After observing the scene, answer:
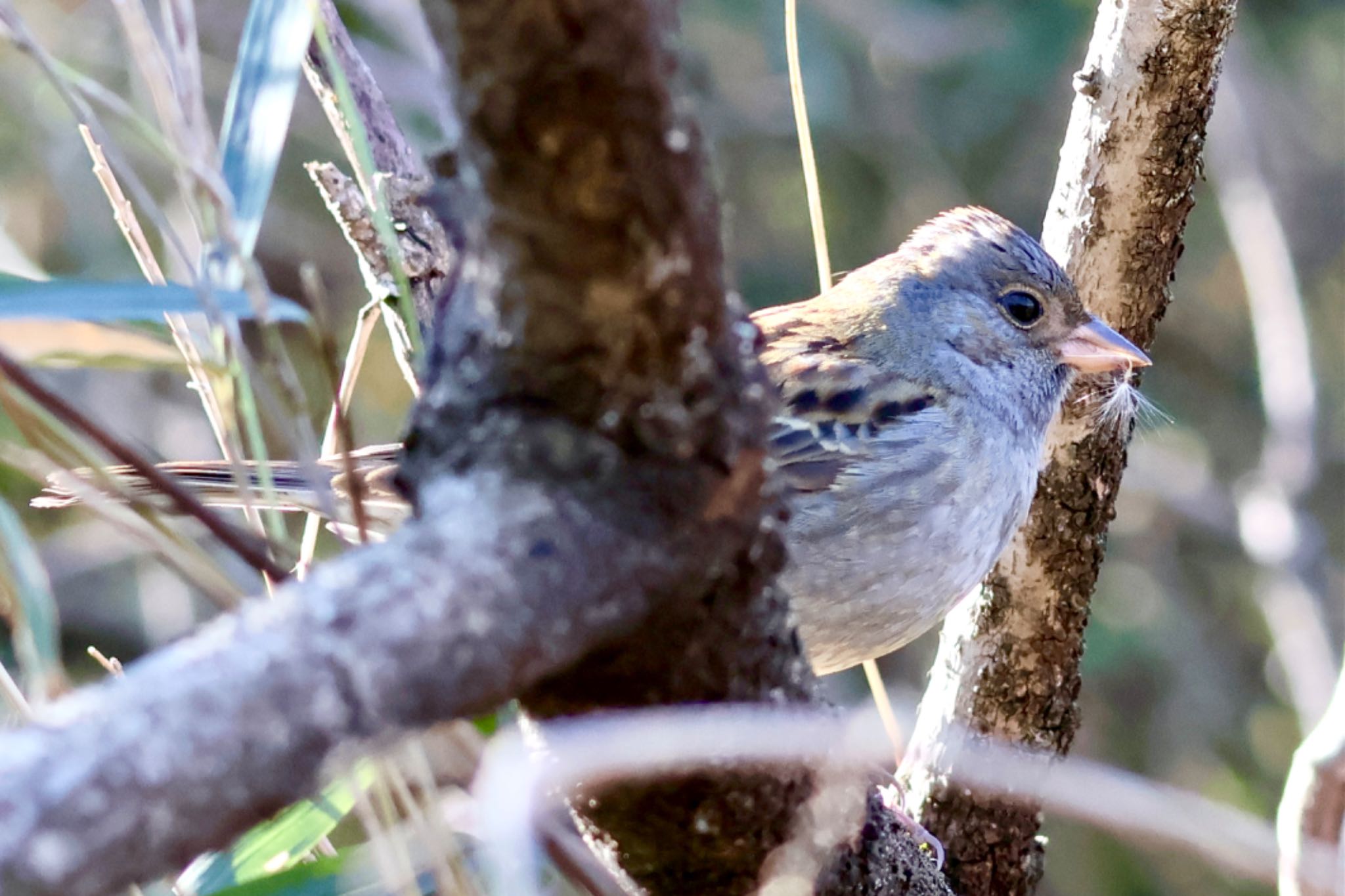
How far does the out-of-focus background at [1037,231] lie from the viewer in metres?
4.46

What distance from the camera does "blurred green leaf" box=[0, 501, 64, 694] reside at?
4.07 feet

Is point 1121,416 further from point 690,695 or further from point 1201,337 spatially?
point 1201,337

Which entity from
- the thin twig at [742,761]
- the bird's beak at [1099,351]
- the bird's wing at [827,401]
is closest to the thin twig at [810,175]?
the bird's wing at [827,401]

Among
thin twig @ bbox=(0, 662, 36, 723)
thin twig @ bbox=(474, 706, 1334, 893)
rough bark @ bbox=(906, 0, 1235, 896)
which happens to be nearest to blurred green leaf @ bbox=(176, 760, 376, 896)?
thin twig @ bbox=(0, 662, 36, 723)

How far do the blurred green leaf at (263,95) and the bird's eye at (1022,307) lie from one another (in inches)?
60.5

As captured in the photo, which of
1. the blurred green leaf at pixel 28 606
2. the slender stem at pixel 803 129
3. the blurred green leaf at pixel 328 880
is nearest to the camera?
the blurred green leaf at pixel 28 606

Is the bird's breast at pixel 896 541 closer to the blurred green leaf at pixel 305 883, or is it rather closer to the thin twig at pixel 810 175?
the thin twig at pixel 810 175

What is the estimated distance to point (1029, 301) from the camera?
279 cm

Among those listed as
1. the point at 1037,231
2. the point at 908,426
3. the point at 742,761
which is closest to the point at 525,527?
the point at 742,761

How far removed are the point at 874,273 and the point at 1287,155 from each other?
288cm

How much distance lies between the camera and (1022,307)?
2.82m

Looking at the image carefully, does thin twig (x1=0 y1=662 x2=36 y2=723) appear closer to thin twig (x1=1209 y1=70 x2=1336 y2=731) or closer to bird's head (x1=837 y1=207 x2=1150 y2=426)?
bird's head (x1=837 y1=207 x2=1150 y2=426)

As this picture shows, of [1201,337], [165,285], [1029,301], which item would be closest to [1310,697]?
[1201,337]

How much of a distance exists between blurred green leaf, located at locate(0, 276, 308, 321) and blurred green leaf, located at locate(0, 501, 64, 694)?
22cm
